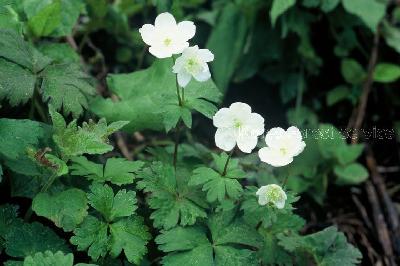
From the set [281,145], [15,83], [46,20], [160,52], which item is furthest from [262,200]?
[46,20]

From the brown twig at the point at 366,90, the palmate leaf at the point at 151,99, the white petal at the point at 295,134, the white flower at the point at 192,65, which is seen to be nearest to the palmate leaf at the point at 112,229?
the palmate leaf at the point at 151,99

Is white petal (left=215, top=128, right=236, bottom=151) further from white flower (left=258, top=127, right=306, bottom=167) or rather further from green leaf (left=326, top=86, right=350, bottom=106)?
green leaf (left=326, top=86, right=350, bottom=106)

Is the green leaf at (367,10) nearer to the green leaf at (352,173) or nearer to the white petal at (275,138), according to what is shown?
the green leaf at (352,173)

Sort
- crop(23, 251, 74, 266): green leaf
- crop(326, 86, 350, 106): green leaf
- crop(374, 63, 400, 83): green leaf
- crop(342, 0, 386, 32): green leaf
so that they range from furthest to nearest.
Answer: crop(326, 86, 350, 106): green leaf, crop(374, 63, 400, 83): green leaf, crop(342, 0, 386, 32): green leaf, crop(23, 251, 74, 266): green leaf

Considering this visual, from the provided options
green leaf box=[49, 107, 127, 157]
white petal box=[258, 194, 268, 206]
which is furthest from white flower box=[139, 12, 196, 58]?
white petal box=[258, 194, 268, 206]

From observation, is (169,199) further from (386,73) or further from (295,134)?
(386,73)

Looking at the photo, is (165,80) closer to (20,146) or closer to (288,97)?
(20,146)

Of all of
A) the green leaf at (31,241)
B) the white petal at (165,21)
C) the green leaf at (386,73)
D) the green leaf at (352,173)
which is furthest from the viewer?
the green leaf at (386,73)

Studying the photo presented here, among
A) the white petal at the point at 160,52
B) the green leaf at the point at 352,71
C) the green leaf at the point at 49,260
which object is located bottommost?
the green leaf at the point at 352,71
